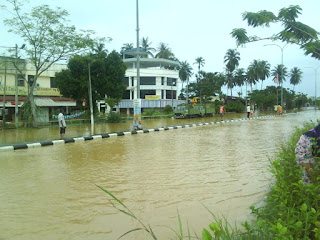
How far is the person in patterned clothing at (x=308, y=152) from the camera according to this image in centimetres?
298

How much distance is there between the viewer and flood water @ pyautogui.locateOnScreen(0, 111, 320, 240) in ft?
13.1

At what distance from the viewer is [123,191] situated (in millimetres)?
5543

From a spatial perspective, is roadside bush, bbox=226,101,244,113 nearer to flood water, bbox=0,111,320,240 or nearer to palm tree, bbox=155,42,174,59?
palm tree, bbox=155,42,174,59

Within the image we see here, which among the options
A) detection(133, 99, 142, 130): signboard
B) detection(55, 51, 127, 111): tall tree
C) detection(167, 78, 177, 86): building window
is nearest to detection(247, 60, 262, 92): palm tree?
detection(167, 78, 177, 86): building window

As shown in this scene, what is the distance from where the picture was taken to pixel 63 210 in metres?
4.57

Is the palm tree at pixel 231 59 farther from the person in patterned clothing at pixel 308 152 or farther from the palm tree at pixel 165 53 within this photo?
the person in patterned clothing at pixel 308 152

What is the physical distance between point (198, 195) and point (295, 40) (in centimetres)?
290

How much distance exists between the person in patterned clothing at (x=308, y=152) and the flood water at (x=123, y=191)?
1269 mm

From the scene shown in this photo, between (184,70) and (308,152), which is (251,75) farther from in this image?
(308,152)

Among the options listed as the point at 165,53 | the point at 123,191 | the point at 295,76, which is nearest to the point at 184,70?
the point at 165,53

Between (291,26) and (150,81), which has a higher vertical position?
(150,81)

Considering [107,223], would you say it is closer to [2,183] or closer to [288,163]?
[288,163]

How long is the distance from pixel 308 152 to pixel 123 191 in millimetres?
3433

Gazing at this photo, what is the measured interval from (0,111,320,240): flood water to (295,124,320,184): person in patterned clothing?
127 centimetres
